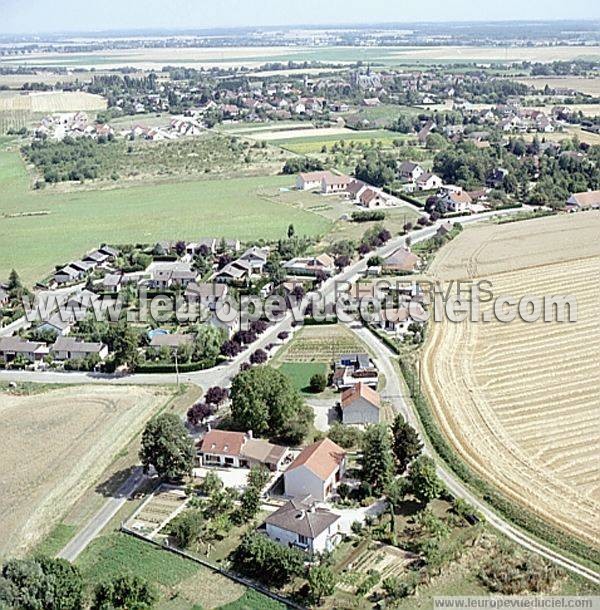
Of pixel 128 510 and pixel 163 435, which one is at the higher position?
pixel 163 435

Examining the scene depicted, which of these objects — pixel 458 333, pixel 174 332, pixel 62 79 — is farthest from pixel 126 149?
→ pixel 62 79

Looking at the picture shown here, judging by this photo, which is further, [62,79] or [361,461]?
[62,79]

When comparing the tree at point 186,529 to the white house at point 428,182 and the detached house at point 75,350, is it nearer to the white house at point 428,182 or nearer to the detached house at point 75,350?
the detached house at point 75,350

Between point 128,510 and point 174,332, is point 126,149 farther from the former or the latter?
point 128,510

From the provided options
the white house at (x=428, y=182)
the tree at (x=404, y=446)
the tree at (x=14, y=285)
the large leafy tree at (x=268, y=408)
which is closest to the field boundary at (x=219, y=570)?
the large leafy tree at (x=268, y=408)

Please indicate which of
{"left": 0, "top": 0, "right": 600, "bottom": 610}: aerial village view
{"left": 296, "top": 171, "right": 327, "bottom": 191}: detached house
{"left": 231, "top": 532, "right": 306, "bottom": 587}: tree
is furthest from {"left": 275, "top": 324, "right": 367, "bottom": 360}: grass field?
{"left": 296, "top": 171, "right": 327, "bottom": 191}: detached house

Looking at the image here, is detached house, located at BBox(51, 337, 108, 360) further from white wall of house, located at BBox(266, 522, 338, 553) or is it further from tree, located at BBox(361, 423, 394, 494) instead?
white wall of house, located at BBox(266, 522, 338, 553)

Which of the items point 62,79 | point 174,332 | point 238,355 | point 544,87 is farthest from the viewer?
point 62,79
